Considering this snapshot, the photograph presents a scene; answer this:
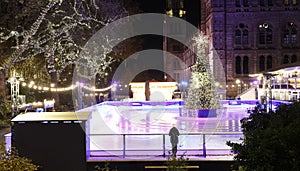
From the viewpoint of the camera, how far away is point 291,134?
4.14 metres

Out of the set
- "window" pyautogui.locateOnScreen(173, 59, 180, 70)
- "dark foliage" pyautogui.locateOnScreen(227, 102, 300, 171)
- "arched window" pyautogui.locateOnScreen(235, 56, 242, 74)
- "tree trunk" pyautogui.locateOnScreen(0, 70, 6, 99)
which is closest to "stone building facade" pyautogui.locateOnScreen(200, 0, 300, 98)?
"arched window" pyautogui.locateOnScreen(235, 56, 242, 74)

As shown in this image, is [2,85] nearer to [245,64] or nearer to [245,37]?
[245,64]

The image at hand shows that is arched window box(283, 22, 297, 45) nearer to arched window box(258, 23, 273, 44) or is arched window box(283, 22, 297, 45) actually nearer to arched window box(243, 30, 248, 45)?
arched window box(258, 23, 273, 44)

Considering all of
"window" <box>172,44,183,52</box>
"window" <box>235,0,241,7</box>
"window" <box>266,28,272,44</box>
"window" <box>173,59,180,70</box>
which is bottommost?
"window" <box>173,59,180,70</box>

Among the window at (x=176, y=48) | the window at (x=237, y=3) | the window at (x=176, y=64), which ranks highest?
Answer: the window at (x=237, y=3)

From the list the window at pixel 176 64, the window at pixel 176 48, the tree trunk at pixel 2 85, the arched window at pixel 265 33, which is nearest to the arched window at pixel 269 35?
the arched window at pixel 265 33

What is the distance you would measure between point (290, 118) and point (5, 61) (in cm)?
1696

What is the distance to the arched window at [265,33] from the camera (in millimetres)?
47344

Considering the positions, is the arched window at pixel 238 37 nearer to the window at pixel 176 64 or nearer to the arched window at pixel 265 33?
the arched window at pixel 265 33

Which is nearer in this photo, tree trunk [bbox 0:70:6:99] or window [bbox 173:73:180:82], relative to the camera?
tree trunk [bbox 0:70:6:99]

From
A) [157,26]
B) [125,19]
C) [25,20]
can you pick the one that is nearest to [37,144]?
[25,20]

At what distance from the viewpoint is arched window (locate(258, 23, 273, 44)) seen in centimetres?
4734

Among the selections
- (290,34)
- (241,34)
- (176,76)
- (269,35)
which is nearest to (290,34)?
(290,34)

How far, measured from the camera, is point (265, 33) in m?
47.6
